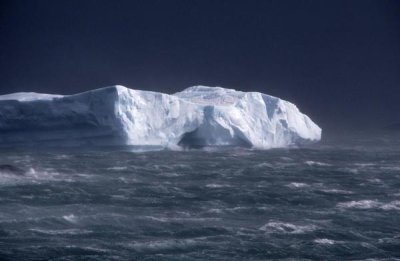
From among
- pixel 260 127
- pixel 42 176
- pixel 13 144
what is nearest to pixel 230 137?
pixel 260 127

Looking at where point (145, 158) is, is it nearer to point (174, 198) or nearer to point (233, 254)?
point (174, 198)

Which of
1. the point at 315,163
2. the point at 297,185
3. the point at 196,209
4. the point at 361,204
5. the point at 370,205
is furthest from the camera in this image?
the point at 315,163

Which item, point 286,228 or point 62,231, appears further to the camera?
point 286,228

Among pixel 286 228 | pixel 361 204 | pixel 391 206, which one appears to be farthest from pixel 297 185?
pixel 286 228

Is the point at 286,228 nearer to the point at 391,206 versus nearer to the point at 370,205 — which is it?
the point at 370,205

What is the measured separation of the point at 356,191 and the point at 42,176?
1173 cm

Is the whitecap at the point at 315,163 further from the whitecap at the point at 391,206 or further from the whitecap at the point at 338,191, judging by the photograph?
the whitecap at the point at 391,206

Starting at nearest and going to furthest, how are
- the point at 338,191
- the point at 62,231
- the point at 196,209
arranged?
the point at 62,231 → the point at 196,209 → the point at 338,191

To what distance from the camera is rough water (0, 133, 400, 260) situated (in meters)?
12.4

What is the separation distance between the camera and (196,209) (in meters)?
16.7

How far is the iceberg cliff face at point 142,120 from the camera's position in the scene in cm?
3197

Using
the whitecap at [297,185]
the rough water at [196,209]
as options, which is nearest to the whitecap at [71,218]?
the rough water at [196,209]

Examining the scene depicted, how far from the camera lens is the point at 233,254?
12070 millimetres

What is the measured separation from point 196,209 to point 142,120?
17.4 m
